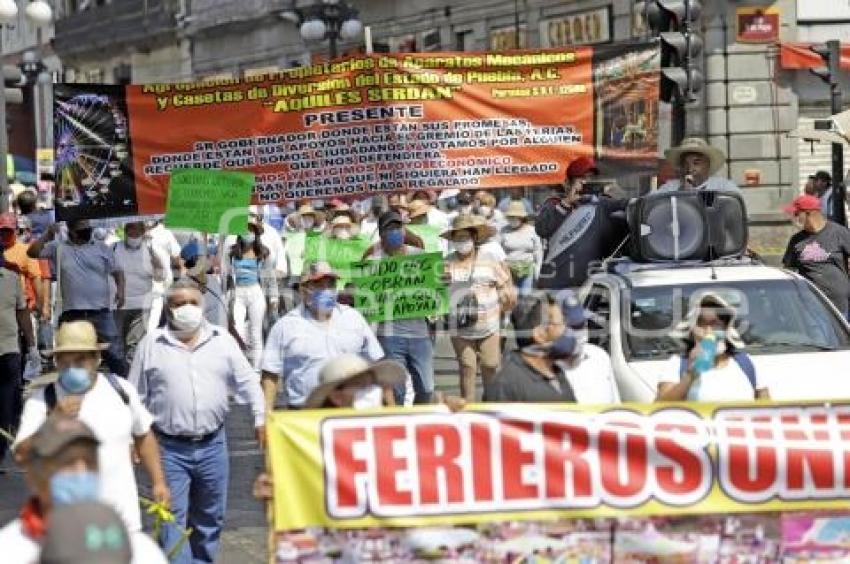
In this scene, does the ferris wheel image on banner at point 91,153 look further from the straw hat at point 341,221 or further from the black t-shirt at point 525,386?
the black t-shirt at point 525,386

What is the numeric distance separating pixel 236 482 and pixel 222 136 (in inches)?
117

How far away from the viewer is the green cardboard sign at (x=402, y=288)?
15.2 m

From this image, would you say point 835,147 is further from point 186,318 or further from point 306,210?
point 186,318

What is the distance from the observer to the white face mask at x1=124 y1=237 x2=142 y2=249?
19.5 meters

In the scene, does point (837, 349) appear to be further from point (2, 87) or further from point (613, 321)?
point (2, 87)

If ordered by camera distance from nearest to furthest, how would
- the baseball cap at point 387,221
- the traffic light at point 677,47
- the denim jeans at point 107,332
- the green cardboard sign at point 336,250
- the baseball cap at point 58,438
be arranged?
1. the baseball cap at point 58,438
2. the baseball cap at point 387,221
3. the denim jeans at point 107,332
4. the traffic light at point 677,47
5. the green cardboard sign at point 336,250

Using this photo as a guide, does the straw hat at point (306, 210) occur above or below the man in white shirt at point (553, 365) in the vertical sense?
above

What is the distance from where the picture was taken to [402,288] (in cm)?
1542

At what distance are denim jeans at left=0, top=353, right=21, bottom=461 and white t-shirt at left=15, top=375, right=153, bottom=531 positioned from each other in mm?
6193

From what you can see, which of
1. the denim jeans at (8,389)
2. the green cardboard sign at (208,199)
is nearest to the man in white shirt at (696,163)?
the green cardboard sign at (208,199)

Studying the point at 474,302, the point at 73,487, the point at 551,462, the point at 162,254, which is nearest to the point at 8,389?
the point at 474,302

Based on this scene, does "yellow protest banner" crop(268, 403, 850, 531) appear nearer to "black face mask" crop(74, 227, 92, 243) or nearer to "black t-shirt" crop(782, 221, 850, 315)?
"black t-shirt" crop(782, 221, 850, 315)

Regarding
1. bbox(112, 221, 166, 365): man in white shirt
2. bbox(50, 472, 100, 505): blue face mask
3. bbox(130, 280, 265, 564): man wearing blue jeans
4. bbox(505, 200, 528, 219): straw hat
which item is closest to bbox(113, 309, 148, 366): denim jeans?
bbox(112, 221, 166, 365): man in white shirt

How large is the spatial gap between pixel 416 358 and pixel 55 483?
9.79m
